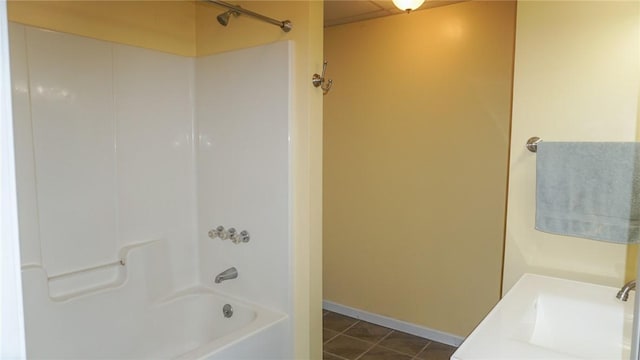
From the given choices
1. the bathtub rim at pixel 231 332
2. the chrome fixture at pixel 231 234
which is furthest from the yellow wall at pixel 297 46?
the chrome fixture at pixel 231 234

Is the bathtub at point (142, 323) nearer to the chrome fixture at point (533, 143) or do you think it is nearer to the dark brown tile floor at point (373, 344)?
the dark brown tile floor at point (373, 344)

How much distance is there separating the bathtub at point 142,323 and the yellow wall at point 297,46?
19cm

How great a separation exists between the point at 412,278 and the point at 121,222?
2151 mm

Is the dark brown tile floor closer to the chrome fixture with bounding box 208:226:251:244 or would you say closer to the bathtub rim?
the bathtub rim

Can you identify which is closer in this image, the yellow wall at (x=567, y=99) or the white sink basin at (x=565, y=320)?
the white sink basin at (x=565, y=320)

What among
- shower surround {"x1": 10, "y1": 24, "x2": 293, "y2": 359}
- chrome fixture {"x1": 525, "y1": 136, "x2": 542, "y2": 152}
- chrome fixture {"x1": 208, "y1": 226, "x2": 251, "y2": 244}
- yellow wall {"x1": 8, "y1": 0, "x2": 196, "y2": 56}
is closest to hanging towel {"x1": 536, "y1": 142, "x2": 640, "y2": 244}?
chrome fixture {"x1": 525, "y1": 136, "x2": 542, "y2": 152}

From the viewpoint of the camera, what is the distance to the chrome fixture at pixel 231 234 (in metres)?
2.44

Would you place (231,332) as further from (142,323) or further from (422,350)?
(422,350)

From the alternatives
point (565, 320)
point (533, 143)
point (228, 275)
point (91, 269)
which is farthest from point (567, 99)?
point (91, 269)

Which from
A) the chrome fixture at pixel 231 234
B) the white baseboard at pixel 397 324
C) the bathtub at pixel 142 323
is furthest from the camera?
the white baseboard at pixel 397 324

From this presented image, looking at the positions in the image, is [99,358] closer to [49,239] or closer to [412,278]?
[49,239]

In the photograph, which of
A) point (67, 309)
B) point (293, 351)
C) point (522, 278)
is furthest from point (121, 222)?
point (522, 278)

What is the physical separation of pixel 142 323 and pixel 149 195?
77 centimetres

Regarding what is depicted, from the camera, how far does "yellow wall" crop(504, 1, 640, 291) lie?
1496mm
